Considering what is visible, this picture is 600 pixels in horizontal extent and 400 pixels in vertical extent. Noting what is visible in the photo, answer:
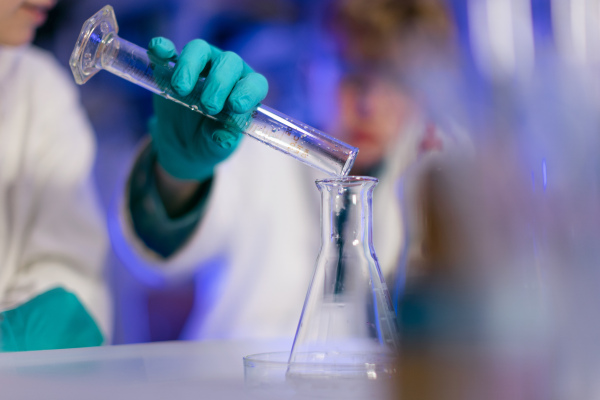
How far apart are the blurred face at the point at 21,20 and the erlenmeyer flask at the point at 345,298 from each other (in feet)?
4.40

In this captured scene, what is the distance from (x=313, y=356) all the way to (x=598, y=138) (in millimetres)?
323

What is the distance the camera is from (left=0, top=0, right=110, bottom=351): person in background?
4.24 ft

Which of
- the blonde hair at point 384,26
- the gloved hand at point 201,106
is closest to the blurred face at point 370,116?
the blonde hair at point 384,26

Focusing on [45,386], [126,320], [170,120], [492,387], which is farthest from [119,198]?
[492,387]

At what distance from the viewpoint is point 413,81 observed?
1.98 metres

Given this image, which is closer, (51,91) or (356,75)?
(51,91)

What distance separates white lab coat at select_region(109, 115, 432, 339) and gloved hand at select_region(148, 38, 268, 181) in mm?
325

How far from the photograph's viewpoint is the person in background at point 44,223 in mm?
1293

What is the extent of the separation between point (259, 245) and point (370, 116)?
66 centimetres

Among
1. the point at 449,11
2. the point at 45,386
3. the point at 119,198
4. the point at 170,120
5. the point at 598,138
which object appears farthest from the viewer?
the point at 449,11

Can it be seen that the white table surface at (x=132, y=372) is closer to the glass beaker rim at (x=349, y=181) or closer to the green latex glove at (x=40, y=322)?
the glass beaker rim at (x=349, y=181)

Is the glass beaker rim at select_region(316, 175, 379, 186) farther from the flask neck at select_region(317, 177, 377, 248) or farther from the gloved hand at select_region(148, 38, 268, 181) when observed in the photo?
the gloved hand at select_region(148, 38, 268, 181)

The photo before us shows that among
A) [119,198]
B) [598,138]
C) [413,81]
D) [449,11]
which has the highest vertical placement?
[449,11]

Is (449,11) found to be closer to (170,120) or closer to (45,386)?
(170,120)
